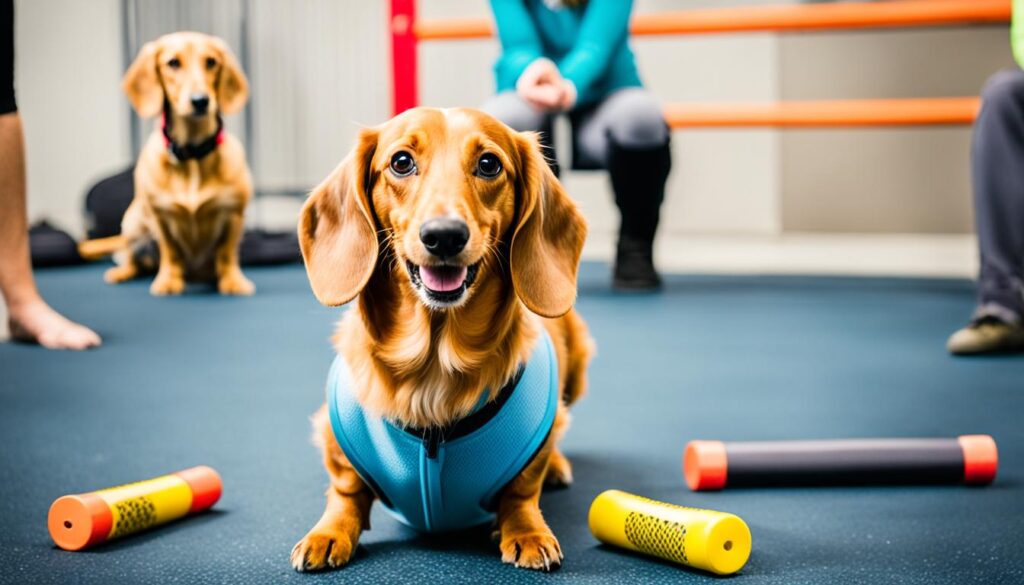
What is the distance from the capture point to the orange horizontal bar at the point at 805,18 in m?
3.25

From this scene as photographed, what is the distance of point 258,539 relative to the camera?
1165 mm

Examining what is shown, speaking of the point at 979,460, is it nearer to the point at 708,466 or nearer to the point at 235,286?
the point at 708,466

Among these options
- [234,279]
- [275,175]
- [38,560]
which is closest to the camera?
[38,560]

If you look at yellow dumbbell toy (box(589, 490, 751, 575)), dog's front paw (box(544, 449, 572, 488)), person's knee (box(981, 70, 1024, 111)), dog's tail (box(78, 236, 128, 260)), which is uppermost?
person's knee (box(981, 70, 1024, 111))

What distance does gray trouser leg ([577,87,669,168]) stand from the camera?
9.87 feet

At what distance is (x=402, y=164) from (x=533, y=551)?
0.43 meters

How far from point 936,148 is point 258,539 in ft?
13.6

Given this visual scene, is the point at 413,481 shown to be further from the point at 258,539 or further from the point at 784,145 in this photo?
the point at 784,145

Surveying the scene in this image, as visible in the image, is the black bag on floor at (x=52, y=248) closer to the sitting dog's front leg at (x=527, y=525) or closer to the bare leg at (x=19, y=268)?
the bare leg at (x=19, y=268)

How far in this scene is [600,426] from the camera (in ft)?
5.51

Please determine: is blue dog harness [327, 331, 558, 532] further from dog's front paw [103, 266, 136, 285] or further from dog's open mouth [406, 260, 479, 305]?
dog's front paw [103, 266, 136, 285]

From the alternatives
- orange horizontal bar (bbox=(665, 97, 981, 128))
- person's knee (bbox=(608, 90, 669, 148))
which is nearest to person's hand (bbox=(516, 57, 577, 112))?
person's knee (bbox=(608, 90, 669, 148))

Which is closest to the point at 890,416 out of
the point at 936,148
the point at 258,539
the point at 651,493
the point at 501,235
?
the point at 651,493

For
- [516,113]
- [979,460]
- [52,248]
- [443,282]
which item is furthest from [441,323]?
[52,248]
